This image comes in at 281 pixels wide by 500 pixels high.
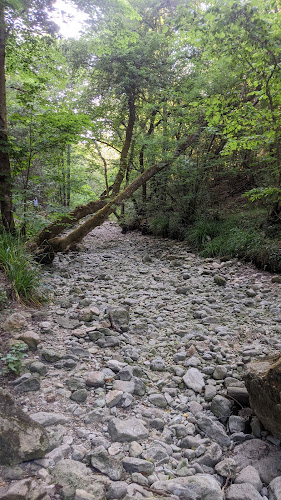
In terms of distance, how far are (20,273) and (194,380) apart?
2.40 meters

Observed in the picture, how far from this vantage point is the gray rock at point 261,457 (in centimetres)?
176

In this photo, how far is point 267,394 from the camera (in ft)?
6.48

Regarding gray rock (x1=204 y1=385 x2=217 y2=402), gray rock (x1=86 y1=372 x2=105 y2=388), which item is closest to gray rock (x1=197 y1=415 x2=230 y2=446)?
gray rock (x1=204 y1=385 x2=217 y2=402)

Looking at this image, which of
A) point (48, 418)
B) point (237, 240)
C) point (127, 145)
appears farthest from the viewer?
point (127, 145)

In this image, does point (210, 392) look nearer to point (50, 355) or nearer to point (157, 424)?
point (157, 424)

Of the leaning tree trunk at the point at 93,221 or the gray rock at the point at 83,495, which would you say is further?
the leaning tree trunk at the point at 93,221

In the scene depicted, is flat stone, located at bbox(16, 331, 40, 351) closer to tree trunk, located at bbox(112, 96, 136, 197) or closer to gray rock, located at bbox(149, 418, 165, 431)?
gray rock, located at bbox(149, 418, 165, 431)

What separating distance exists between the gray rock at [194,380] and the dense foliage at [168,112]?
3.56 m

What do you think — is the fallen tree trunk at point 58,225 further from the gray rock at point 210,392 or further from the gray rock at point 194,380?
the gray rock at point 210,392

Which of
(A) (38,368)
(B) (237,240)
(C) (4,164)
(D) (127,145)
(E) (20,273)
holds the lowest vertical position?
(A) (38,368)

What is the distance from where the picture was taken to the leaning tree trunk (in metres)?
6.15

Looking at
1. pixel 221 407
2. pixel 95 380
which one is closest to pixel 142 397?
pixel 95 380

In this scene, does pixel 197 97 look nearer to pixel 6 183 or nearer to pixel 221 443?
pixel 6 183

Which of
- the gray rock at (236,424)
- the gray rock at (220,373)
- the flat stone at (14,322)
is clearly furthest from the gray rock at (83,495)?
the flat stone at (14,322)
